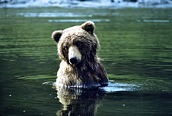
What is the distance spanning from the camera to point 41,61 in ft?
67.3

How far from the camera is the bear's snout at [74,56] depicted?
44.2 ft

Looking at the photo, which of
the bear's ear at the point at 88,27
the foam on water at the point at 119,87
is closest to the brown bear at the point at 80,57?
the bear's ear at the point at 88,27

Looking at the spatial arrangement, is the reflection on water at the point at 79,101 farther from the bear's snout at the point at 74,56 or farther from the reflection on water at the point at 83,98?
the bear's snout at the point at 74,56

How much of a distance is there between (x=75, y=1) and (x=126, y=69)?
260 ft

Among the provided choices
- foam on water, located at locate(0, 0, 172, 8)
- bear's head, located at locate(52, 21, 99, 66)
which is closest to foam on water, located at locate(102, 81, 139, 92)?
bear's head, located at locate(52, 21, 99, 66)

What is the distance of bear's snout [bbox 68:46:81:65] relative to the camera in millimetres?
13461

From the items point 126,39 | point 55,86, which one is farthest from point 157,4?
point 55,86

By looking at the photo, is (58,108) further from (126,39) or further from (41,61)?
(126,39)

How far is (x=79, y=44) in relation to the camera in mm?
13875

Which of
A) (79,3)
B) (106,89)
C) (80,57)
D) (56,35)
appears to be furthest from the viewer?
(79,3)

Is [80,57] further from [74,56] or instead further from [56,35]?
[56,35]

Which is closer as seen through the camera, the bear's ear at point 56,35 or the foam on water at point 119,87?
the foam on water at point 119,87

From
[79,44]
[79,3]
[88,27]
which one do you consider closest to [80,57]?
[79,44]

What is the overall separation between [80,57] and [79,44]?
0.38 meters
